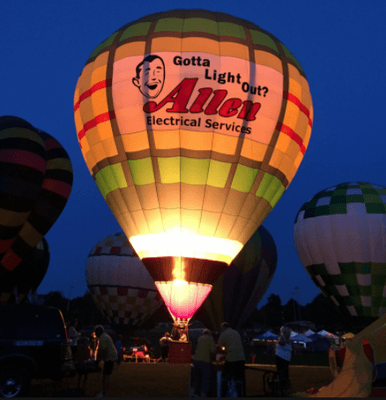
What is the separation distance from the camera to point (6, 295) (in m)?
Result: 17.1

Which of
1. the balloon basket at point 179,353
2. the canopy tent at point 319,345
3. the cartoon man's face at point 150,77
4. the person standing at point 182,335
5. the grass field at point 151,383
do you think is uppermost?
the cartoon man's face at point 150,77

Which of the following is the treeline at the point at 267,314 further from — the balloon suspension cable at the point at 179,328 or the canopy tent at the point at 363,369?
the canopy tent at the point at 363,369

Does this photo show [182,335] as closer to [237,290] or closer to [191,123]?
[191,123]

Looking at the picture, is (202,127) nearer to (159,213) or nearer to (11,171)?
(159,213)

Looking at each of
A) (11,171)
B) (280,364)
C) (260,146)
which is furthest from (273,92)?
(11,171)

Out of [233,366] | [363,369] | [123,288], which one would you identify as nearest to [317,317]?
[123,288]

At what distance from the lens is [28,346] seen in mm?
7227

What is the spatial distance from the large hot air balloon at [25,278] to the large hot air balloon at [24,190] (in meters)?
0.44

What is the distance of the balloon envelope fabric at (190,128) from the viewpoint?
1155 cm

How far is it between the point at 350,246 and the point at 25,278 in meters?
13.4

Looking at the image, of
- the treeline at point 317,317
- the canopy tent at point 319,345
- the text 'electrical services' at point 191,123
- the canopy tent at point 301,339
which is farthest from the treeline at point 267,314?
the text 'electrical services' at point 191,123

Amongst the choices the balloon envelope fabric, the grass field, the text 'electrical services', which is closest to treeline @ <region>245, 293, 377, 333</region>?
the grass field

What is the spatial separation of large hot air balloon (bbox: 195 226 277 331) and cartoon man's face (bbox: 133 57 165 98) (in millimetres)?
11568

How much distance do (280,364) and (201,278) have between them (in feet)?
12.2
